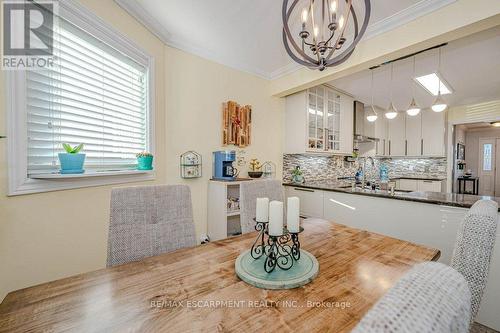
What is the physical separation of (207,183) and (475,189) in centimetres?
801

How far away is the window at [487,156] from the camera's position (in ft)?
22.5

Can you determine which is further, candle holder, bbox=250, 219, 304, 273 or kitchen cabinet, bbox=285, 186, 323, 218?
kitchen cabinet, bbox=285, 186, 323, 218

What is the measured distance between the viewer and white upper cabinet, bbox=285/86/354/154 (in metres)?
3.28

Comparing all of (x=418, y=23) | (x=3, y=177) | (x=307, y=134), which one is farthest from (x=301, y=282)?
(x=307, y=134)

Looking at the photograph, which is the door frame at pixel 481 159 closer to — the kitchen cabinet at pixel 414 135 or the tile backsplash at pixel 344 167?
the tile backsplash at pixel 344 167

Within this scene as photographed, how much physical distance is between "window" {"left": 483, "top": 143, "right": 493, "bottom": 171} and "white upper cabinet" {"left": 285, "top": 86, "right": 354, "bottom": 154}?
642 cm

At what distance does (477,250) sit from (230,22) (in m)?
2.29

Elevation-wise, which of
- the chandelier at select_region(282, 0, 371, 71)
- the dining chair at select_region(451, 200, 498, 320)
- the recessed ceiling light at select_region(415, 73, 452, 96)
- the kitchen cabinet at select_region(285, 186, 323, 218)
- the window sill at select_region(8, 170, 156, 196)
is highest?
the recessed ceiling light at select_region(415, 73, 452, 96)

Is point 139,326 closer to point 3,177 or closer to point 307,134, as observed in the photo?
point 3,177

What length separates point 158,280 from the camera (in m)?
0.82

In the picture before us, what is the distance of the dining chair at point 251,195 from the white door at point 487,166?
886 centimetres

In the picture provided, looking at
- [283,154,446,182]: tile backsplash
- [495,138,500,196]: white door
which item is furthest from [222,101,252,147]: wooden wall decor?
[495,138,500,196]: white door

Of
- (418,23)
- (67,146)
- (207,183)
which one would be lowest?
(207,183)

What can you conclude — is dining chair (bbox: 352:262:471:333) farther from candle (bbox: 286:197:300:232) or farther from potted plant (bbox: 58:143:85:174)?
potted plant (bbox: 58:143:85:174)
